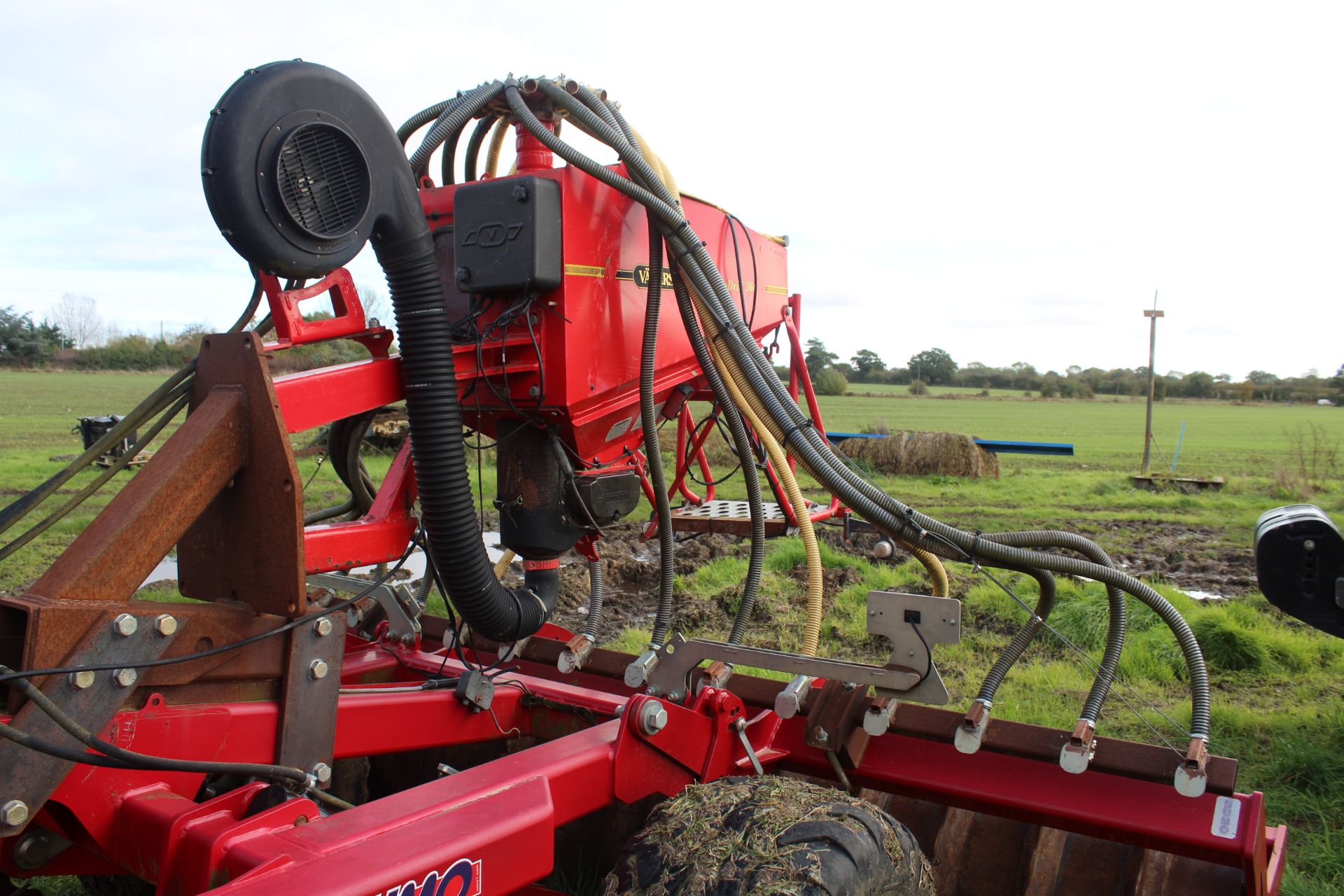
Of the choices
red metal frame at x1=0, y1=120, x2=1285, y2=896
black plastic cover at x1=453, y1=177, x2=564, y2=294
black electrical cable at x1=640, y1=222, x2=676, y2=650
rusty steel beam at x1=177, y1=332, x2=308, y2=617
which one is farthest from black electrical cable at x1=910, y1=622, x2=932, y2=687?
rusty steel beam at x1=177, y1=332, x2=308, y2=617

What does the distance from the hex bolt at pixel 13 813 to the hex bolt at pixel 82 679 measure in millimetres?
216

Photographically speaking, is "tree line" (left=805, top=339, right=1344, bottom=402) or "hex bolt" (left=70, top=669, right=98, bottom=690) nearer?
"hex bolt" (left=70, top=669, right=98, bottom=690)

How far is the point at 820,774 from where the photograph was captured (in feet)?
10.3

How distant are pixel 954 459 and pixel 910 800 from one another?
11.7 m

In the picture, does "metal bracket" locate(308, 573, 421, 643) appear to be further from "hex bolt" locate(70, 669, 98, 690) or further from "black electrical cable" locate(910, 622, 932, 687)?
"black electrical cable" locate(910, 622, 932, 687)

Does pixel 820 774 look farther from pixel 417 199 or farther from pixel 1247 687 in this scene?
pixel 1247 687

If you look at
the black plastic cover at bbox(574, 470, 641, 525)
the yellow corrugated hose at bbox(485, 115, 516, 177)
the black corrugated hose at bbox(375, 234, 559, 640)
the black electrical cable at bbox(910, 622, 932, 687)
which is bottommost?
the black electrical cable at bbox(910, 622, 932, 687)

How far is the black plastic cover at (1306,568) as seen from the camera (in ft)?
6.64

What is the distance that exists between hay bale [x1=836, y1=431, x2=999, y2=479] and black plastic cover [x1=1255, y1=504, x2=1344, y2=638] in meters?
12.3

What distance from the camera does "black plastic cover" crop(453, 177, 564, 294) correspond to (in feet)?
9.77

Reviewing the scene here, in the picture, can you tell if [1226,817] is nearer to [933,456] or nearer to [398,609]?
[398,609]

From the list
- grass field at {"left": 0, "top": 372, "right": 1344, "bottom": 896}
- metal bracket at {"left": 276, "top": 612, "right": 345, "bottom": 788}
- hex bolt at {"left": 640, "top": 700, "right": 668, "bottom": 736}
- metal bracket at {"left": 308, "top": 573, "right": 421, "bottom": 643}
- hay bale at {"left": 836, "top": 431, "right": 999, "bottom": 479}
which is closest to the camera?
metal bracket at {"left": 276, "top": 612, "right": 345, "bottom": 788}

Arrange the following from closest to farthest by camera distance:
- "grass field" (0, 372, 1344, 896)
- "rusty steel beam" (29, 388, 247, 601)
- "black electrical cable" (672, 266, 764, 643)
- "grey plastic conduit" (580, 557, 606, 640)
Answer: "rusty steel beam" (29, 388, 247, 601) → "black electrical cable" (672, 266, 764, 643) → "grass field" (0, 372, 1344, 896) → "grey plastic conduit" (580, 557, 606, 640)

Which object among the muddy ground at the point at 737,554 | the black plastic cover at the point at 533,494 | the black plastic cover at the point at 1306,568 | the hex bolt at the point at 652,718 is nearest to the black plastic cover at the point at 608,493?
the black plastic cover at the point at 533,494
